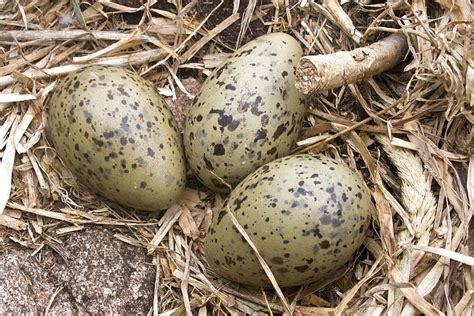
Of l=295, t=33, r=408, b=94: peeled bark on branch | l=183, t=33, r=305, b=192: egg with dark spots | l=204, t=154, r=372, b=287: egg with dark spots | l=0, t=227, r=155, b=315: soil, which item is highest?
l=295, t=33, r=408, b=94: peeled bark on branch

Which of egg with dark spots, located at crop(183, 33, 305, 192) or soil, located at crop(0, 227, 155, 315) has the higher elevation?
egg with dark spots, located at crop(183, 33, 305, 192)

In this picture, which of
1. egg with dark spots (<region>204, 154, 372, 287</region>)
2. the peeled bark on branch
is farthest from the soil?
the peeled bark on branch

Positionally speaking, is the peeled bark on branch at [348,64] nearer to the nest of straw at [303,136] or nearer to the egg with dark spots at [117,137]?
the nest of straw at [303,136]

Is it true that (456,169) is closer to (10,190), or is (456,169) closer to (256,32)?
(256,32)

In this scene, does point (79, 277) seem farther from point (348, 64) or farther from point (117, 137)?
point (348, 64)

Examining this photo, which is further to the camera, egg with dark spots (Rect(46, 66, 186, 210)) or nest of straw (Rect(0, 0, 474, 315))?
egg with dark spots (Rect(46, 66, 186, 210))

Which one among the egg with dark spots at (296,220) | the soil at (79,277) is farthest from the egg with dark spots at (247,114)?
the soil at (79,277)

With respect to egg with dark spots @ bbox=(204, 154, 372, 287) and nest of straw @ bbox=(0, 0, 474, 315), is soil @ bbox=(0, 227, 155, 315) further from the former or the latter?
egg with dark spots @ bbox=(204, 154, 372, 287)

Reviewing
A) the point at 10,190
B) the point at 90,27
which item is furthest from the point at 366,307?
the point at 90,27
